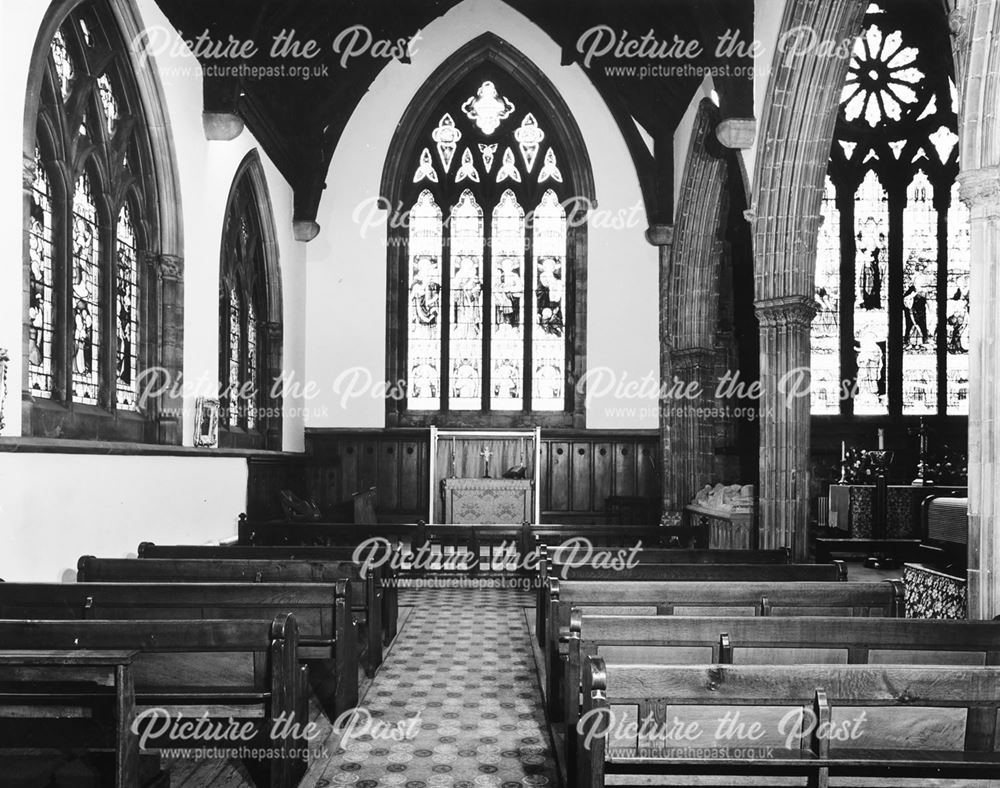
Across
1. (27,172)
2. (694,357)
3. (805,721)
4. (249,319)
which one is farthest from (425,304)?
(805,721)

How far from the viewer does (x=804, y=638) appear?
13.0 ft

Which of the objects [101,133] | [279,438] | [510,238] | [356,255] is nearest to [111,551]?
[101,133]

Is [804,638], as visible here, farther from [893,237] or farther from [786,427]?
[893,237]

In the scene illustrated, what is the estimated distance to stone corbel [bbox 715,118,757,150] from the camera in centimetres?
1005

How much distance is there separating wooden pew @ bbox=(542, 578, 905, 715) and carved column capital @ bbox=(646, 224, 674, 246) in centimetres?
1072

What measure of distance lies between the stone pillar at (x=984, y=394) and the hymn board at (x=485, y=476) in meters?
9.24

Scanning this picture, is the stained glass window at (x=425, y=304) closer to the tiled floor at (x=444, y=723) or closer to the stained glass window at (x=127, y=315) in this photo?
the stained glass window at (x=127, y=315)

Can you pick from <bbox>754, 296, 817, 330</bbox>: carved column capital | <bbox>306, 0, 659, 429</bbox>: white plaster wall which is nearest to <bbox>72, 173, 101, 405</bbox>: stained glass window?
<bbox>754, 296, 817, 330</bbox>: carved column capital

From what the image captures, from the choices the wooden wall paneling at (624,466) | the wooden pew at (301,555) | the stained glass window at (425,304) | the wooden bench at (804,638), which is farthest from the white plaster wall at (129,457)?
the wooden wall paneling at (624,466)

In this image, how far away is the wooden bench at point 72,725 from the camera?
3.15m

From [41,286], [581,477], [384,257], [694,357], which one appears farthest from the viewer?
[384,257]

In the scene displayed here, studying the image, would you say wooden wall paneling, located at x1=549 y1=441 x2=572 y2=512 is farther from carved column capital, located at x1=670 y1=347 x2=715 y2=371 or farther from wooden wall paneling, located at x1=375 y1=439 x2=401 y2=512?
wooden wall paneling, located at x1=375 y1=439 x2=401 y2=512

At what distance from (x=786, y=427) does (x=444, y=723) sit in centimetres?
532

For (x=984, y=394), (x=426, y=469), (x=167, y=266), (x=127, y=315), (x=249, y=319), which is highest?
(x=167, y=266)
